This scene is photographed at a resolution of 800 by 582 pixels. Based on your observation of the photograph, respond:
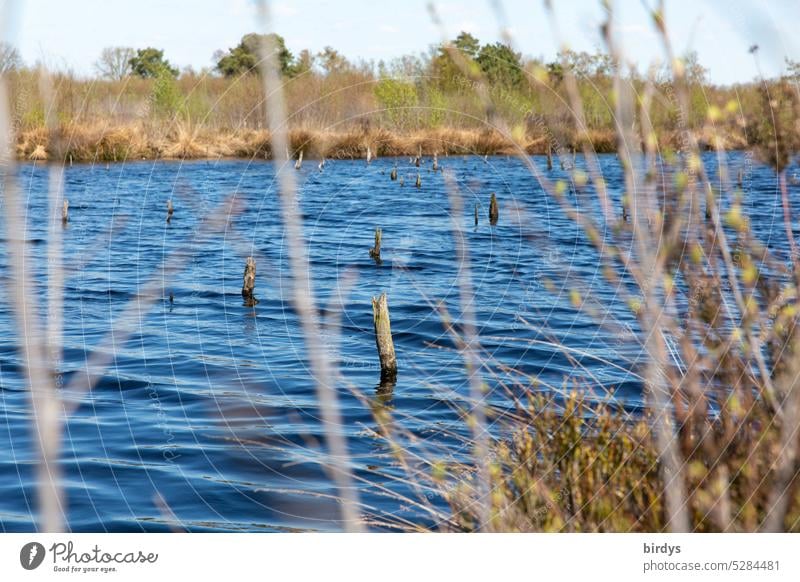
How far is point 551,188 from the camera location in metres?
2.68

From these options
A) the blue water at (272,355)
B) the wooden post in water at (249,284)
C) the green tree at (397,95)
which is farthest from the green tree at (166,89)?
the wooden post in water at (249,284)

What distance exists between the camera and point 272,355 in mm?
9883

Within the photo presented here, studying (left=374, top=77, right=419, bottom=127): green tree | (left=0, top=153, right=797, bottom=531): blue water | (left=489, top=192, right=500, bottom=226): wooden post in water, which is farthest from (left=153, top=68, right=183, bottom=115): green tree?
(left=489, top=192, right=500, bottom=226): wooden post in water

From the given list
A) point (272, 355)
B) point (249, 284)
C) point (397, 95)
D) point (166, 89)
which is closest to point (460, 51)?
point (166, 89)

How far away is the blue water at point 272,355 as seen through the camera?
5566 millimetres

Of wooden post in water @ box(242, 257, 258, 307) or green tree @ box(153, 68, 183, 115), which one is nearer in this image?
green tree @ box(153, 68, 183, 115)

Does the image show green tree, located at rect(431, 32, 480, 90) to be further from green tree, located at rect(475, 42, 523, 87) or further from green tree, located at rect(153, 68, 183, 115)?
green tree, located at rect(153, 68, 183, 115)

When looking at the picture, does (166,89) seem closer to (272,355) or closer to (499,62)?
(272,355)

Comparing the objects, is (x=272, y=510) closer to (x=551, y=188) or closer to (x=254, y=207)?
(x=551, y=188)

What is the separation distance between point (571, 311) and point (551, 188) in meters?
9.04

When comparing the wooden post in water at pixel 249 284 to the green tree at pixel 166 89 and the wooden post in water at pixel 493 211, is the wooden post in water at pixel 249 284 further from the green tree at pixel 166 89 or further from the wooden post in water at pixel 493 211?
the wooden post in water at pixel 493 211

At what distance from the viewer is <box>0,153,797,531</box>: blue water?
5.57 m
